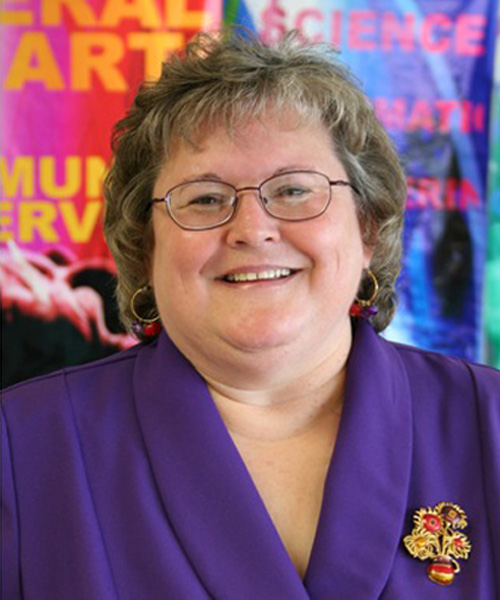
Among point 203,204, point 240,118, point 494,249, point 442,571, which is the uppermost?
point 240,118

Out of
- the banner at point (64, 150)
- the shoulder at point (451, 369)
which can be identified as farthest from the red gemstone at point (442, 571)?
the banner at point (64, 150)

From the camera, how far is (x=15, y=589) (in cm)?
128

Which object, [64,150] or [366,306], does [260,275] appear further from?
[64,150]

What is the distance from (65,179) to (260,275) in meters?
1.44

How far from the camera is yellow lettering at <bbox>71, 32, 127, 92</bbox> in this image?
256cm

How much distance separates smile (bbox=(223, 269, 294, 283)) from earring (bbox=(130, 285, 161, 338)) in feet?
0.88

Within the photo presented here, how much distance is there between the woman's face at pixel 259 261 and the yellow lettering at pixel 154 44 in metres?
1.27

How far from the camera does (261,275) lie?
4.38 feet

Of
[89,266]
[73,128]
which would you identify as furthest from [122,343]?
[73,128]

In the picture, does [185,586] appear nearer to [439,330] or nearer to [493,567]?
[493,567]

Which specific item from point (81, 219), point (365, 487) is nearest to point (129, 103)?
point (81, 219)

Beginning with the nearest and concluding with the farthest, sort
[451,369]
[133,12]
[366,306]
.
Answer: [451,369] < [366,306] < [133,12]

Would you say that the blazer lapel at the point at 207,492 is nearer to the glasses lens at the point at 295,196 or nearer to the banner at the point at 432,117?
the glasses lens at the point at 295,196

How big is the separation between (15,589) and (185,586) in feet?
0.89
